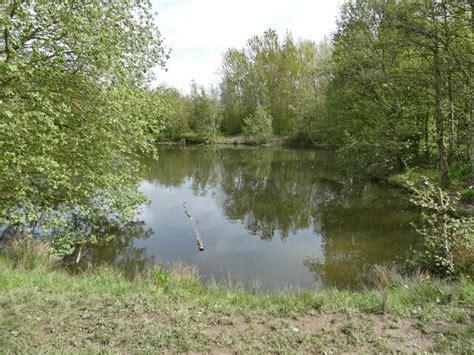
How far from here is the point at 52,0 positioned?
7398 mm

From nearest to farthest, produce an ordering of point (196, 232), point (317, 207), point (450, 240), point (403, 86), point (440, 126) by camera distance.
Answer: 1. point (450, 240)
2. point (196, 232)
3. point (440, 126)
4. point (317, 207)
5. point (403, 86)

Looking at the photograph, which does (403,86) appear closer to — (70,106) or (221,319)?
(70,106)

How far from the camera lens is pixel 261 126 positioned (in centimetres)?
5244

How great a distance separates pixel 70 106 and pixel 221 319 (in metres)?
6.10

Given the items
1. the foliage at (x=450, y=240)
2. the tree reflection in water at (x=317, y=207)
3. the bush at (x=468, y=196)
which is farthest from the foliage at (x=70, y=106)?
the bush at (x=468, y=196)

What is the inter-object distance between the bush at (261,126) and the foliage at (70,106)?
41956mm

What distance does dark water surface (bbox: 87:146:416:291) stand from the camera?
10.4 meters

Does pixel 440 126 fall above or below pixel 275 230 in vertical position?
above

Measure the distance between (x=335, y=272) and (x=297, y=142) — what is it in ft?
137

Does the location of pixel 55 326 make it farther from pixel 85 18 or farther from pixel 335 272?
pixel 335 272

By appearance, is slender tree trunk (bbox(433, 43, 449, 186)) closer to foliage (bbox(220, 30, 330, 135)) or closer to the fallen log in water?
the fallen log in water

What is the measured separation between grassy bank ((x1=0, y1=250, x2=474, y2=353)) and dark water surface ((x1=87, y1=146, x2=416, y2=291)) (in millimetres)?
3099

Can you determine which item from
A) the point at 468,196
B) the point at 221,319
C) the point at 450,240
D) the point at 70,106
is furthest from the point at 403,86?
the point at 221,319

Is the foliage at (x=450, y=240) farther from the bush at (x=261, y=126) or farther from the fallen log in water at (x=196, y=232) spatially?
the bush at (x=261, y=126)
